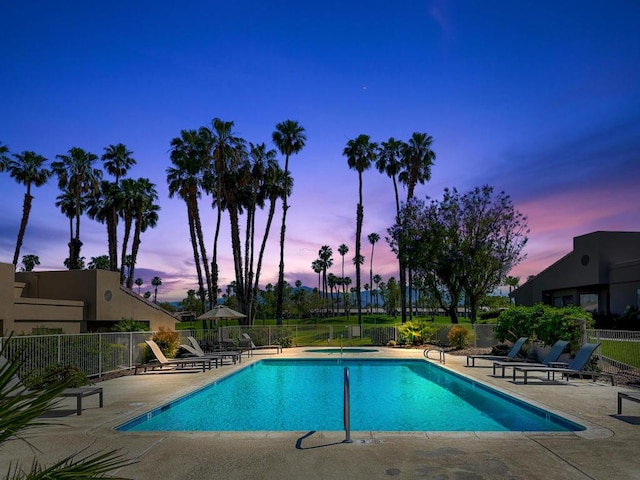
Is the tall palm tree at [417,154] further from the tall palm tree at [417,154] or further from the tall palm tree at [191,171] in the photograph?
the tall palm tree at [191,171]

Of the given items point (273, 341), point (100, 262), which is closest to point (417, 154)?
point (273, 341)

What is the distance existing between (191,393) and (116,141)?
4047 centimetres

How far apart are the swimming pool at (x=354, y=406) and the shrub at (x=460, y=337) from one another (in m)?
6.13

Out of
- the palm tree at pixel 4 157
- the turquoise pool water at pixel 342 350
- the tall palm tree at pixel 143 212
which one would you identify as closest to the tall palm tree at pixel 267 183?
the tall palm tree at pixel 143 212

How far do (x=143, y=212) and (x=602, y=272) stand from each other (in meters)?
35.7

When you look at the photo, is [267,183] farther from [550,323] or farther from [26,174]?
[550,323]

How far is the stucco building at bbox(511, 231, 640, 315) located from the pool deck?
22759mm

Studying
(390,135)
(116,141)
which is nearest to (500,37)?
(390,135)

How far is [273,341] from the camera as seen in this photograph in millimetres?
27875

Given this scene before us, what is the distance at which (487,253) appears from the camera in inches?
1242

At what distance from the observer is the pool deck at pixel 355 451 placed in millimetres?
5590

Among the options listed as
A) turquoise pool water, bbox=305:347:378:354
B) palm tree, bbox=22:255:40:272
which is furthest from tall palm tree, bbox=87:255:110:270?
turquoise pool water, bbox=305:347:378:354

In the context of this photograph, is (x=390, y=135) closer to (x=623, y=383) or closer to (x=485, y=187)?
(x=485, y=187)

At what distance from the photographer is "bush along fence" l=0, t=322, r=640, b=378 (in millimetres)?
12422
